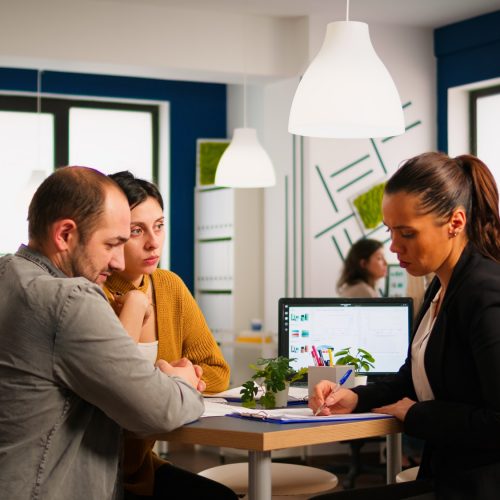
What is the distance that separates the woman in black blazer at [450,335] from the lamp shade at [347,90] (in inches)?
27.7

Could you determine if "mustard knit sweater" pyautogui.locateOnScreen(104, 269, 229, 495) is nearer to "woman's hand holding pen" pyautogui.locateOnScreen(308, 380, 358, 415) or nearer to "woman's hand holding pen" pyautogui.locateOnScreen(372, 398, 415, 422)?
"woman's hand holding pen" pyautogui.locateOnScreen(308, 380, 358, 415)

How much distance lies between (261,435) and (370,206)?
514 cm

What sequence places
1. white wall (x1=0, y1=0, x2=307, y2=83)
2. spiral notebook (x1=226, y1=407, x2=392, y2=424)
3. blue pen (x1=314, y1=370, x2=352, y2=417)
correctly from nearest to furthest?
spiral notebook (x1=226, y1=407, x2=392, y2=424)
blue pen (x1=314, y1=370, x2=352, y2=417)
white wall (x1=0, y1=0, x2=307, y2=83)

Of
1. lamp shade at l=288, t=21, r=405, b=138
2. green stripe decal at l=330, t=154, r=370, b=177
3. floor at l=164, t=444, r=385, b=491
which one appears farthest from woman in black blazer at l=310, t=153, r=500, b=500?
green stripe decal at l=330, t=154, r=370, b=177

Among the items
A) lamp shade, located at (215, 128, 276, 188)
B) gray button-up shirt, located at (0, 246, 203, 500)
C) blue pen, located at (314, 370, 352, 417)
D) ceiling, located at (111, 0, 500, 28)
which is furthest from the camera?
ceiling, located at (111, 0, 500, 28)

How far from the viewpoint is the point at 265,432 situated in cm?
219

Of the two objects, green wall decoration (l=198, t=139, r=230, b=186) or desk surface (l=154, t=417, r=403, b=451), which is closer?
desk surface (l=154, t=417, r=403, b=451)

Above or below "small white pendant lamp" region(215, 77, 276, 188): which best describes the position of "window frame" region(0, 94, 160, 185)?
above

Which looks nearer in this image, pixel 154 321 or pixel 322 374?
pixel 322 374

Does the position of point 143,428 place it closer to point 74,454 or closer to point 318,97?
point 74,454

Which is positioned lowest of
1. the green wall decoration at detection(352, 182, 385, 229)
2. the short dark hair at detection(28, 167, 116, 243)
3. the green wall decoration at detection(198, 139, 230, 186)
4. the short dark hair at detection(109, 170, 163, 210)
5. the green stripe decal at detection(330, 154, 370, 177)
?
the short dark hair at detection(28, 167, 116, 243)

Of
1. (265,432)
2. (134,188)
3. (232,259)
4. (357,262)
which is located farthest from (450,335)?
(232,259)

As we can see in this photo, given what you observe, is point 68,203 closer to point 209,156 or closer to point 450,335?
point 450,335

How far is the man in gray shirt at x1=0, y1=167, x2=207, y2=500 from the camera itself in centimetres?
207
